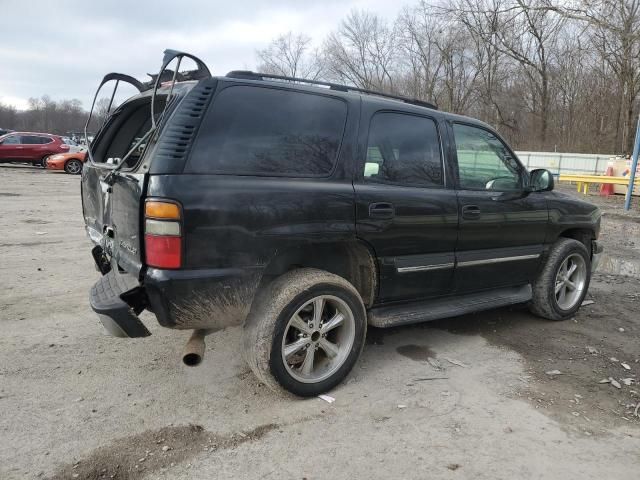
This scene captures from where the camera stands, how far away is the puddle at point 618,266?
667 cm

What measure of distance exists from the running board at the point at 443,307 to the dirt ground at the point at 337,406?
1.14ft

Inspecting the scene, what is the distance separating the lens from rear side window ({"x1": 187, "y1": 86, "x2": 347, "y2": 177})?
9.07ft

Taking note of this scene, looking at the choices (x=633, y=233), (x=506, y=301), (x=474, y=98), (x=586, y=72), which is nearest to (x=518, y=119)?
Result: (x=474, y=98)

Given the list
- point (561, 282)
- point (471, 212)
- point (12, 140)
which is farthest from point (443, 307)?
point (12, 140)

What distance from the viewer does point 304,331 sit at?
3.13m

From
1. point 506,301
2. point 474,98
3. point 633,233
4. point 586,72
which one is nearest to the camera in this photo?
point 506,301

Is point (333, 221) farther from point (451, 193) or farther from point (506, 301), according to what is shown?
point (506, 301)

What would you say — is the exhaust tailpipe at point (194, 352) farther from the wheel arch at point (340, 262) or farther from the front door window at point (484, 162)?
the front door window at point (484, 162)

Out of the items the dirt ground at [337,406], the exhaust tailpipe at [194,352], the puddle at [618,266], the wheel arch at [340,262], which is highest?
the wheel arch at [340,262]

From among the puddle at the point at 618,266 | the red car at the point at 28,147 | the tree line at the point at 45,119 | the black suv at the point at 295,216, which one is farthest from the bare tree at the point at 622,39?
the tree line at the point at 45,119

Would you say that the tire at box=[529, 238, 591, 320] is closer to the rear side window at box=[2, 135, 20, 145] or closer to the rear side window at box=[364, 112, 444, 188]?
the rear side window at box=[364, 112, 444, 188]

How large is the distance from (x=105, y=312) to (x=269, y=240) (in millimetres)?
979

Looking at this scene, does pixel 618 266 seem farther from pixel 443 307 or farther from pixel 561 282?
pixel 443 307

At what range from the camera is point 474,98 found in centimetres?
4194
